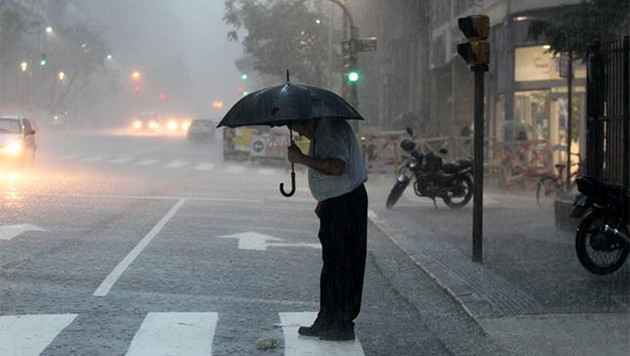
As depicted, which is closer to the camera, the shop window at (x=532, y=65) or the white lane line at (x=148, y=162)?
the shop window at (x=532, y=65)

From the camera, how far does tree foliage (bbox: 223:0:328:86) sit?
5606 centimetres

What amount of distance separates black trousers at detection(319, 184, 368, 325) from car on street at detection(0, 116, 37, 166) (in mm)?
21711

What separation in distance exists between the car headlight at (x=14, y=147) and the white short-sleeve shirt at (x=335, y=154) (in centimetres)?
2176

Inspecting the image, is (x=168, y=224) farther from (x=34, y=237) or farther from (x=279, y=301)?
(x=279, y=301)

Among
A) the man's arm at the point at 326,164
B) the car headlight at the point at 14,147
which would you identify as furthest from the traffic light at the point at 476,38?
the car headlight at the point at 14,147

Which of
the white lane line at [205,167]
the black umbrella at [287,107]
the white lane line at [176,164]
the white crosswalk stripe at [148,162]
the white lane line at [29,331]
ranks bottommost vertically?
the white lane line at [205,167]

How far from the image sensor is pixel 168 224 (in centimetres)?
1366

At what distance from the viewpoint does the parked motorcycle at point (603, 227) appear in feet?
30.1

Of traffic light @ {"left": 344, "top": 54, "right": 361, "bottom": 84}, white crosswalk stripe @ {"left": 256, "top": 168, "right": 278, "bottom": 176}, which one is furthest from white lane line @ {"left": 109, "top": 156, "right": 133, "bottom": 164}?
traffic light @ {"left": 344, "top": 54, "right": 361, "bottom": 84}

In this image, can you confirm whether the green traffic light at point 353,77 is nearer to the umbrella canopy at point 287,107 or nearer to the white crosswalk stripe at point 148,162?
the white crosswalk stripe at point 148,162

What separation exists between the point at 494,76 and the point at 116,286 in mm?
21129

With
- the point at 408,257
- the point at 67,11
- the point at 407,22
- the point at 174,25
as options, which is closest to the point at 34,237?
the point at 408,257

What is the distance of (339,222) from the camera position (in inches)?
254

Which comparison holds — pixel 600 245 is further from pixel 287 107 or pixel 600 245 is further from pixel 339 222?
pixel 287 107
